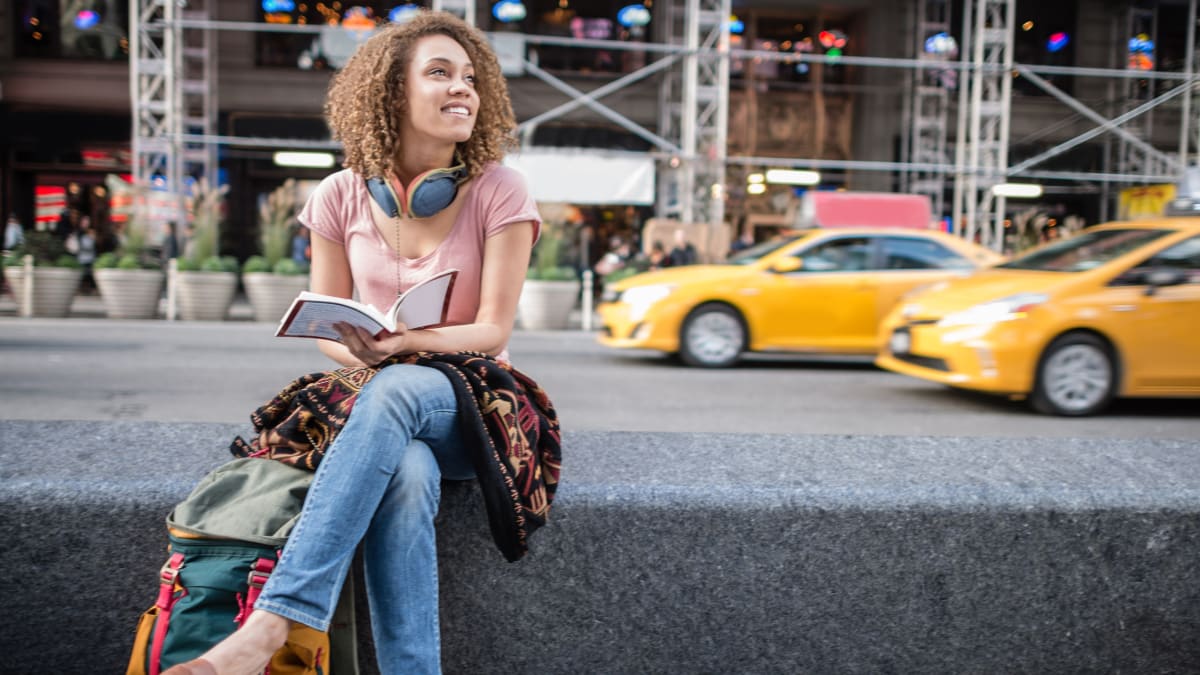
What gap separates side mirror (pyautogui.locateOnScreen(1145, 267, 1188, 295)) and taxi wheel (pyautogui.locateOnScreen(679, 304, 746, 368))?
13.3 feet

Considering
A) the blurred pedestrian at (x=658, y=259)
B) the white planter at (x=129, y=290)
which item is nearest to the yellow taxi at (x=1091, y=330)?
the blurred pedestrian at (x=658, y=259)

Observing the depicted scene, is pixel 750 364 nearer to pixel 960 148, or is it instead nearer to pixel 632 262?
pixel 632 262

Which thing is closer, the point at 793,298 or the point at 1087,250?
the point at 1087,250

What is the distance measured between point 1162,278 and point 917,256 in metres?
3.35

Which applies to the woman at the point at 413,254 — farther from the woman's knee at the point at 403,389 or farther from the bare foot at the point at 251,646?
the bare foot at the point at 251,646

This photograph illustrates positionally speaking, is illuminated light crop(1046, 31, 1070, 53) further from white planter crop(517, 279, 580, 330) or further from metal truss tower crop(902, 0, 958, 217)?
white planter crop(517, 279, 580, 330)

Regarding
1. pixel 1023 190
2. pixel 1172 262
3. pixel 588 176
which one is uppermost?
pixel 1023 190

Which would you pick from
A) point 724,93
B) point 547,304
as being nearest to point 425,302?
point 547,304

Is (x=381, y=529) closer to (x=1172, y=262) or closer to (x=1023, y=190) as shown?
(x=1172, y=262)

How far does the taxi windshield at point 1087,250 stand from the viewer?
7543 mm

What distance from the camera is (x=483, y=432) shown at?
7.29 ft

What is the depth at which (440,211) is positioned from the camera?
108 inches

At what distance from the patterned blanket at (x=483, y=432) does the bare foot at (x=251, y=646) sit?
37 centimetres

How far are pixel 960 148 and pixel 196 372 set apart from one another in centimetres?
1593
